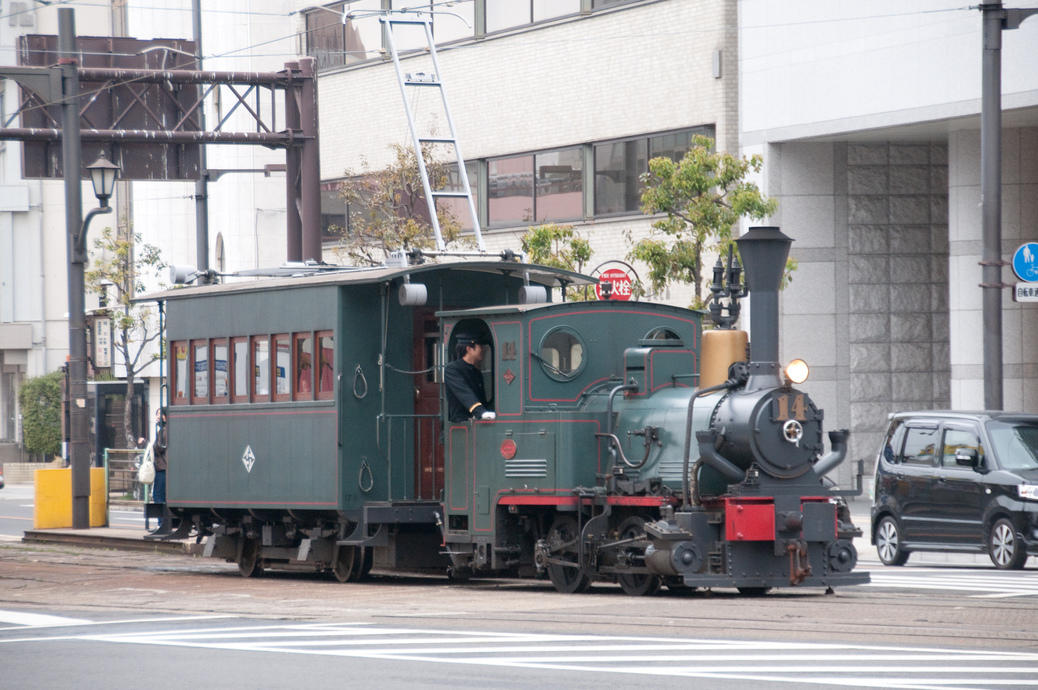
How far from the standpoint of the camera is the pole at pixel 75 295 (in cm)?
2459

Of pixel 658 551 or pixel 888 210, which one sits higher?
pixel 888 210

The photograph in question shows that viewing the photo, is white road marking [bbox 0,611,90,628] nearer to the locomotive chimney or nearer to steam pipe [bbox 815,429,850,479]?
the locomotive chimney

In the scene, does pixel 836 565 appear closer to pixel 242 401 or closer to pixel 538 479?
pixel 538 479

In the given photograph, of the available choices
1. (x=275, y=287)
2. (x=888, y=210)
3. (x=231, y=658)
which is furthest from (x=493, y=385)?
(x=888, y=210)

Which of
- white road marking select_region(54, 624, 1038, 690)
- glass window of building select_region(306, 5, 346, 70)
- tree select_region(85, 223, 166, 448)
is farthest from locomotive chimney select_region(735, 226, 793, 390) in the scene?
tree select_region(85, 223, 166, 448)

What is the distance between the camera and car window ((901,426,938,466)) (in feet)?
61.5

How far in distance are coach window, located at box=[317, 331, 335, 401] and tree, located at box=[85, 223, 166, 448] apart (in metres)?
26.8

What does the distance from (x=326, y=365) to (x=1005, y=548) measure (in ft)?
24.8

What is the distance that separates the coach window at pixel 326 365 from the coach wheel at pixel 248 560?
2665mm

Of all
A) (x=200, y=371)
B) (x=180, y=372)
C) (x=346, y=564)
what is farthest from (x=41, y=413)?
(x=346, y=564)

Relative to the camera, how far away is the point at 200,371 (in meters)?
18.7

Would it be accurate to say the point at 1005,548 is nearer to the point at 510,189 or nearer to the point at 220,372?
the point at 220,372

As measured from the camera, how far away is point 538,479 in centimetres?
1479

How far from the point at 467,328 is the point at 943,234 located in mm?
15219
